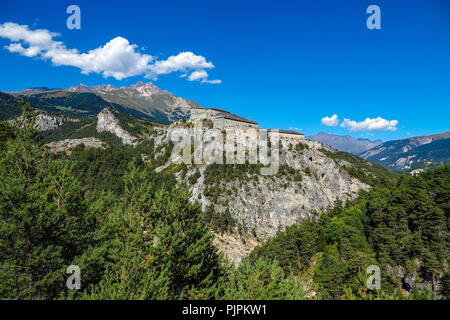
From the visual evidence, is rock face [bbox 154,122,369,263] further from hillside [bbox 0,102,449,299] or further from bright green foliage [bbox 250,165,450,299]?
bright green foliage [bbox 250,165,450,299]

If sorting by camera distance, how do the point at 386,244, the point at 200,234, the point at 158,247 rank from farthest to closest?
the point at 386,244
the point at 200,234
the point at 158,247

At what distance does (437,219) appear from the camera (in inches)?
1427

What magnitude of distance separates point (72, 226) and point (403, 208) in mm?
55672

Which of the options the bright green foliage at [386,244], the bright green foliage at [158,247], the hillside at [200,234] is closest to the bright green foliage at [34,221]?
the hillside at [200,234]

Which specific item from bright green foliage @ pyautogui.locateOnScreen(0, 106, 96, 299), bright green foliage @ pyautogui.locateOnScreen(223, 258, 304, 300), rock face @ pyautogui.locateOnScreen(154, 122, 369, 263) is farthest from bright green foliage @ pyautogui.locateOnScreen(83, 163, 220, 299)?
rock face @ pyautogui.locateOnScreen(154, 122, 369, 263)

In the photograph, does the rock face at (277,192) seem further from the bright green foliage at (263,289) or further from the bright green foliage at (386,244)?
the bright green foliage at (263,289)

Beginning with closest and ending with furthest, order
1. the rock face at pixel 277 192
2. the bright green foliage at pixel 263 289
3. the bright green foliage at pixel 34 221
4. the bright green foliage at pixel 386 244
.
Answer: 1. the bright green foliage at pixel 34 221
2. the bright green foliage at pixel 263 289
3. the bright green foliage at pixel 386 244
4. the rock face at pixel 277 192

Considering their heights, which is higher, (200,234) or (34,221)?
(34,221)

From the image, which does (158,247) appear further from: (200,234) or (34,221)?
(34,221)

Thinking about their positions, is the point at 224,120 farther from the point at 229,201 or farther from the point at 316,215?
the point at 316,215

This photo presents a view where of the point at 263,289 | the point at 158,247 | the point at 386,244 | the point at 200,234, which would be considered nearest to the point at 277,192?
the point at 386,244

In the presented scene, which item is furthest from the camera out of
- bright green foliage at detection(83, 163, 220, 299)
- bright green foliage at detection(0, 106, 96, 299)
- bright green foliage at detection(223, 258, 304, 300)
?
bright green foliage at detection(223, 258, 304, 300)
